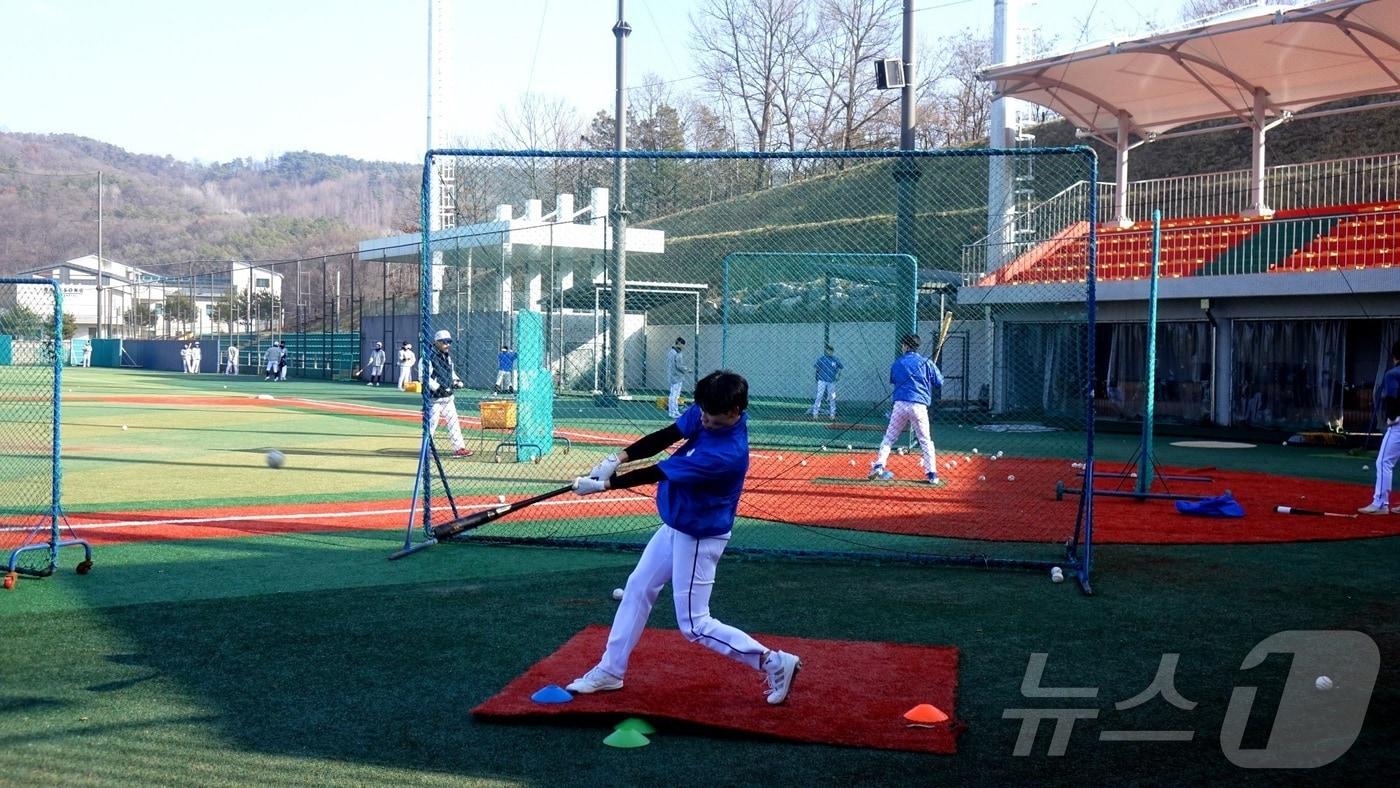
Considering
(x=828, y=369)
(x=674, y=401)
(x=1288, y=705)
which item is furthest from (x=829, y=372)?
(x=1288, y=705)

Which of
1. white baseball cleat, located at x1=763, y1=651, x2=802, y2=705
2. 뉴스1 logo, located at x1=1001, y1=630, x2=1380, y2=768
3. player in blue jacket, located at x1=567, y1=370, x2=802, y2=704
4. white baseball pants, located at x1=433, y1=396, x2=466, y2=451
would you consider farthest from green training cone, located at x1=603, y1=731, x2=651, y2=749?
white baseball pants, located at x1=433, y1=396, x2=466, y2=451

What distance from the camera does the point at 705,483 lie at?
222 inches

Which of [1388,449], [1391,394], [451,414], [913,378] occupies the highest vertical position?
[913,378]

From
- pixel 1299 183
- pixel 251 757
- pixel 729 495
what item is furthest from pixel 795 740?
pixel 1299 183

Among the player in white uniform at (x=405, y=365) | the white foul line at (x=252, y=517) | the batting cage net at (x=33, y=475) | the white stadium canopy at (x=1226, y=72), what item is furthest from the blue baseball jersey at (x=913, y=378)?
the player in white uniform at (x=405, y=365)

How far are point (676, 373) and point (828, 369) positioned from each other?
3667mm

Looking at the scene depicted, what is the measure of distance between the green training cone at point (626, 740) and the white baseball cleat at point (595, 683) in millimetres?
545

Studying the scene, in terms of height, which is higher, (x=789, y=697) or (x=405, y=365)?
(x=405, y=365)

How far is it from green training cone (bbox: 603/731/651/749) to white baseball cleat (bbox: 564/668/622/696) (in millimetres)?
545

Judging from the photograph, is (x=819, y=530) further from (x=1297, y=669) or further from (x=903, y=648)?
(x=1297, y=669)

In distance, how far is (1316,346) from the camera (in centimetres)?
2317

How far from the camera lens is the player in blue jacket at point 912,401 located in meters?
14.7

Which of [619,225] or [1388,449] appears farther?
[619,225]

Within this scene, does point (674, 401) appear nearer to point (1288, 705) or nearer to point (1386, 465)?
point (1386, 465)
